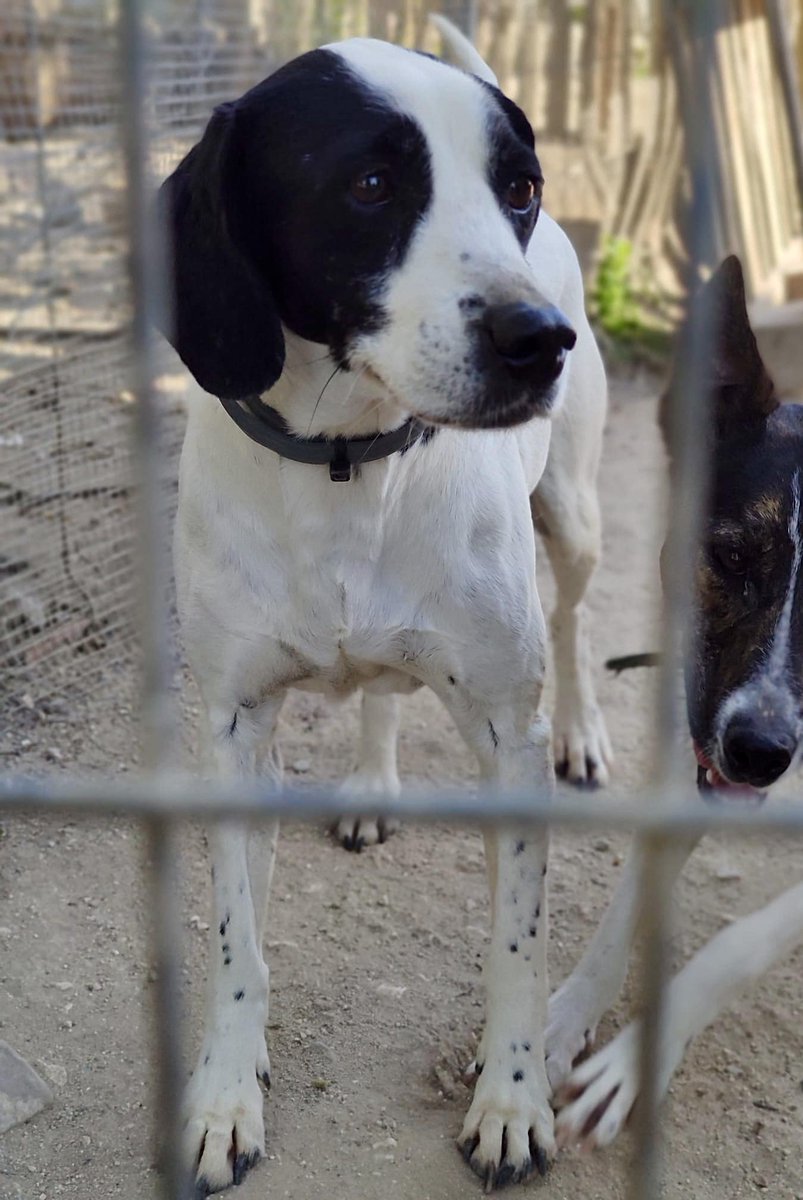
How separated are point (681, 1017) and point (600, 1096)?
0.22 metres

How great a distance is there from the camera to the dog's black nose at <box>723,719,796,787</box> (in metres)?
2.34

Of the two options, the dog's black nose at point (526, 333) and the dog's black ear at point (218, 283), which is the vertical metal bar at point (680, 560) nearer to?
the dog's black nose at point (526, 333)

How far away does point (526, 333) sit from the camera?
6.22 ft

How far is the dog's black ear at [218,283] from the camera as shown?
6.81 ft

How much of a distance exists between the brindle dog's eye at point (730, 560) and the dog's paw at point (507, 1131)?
0.97m

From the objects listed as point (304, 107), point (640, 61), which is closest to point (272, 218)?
point (304, 107)

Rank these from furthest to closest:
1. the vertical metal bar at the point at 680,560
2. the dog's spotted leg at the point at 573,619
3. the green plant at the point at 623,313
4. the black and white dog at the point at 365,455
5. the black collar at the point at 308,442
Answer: the green plant at the point at 623,313, the dog's spotted leg at the point at 573,619, the black collar at the point at 308,442, the black and white dog at the point at 365,455, the vertical metal bar at the point at 680,560

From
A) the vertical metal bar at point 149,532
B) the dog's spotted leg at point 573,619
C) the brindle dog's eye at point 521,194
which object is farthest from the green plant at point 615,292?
the vertical metal bar at point 149,532

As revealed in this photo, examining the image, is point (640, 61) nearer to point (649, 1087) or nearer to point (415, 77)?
point (415, 77)

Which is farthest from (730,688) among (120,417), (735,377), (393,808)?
(120,417)

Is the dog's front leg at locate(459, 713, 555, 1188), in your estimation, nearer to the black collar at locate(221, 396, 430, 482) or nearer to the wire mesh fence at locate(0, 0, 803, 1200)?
the wire mesh fence at locate(0, 0, 803, 1200)

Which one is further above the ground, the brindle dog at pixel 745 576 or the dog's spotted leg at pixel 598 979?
the brindle dog at pixel 745 576

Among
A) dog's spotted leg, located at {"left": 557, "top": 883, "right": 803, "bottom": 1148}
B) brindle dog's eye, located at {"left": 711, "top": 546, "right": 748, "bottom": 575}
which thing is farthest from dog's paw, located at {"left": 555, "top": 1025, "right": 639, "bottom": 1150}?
brindle dog's eye, located at {"left": 711, "top": 546, "right": 748, "bottom": 575}

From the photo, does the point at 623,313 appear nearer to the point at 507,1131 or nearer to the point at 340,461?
the point at 340,461
